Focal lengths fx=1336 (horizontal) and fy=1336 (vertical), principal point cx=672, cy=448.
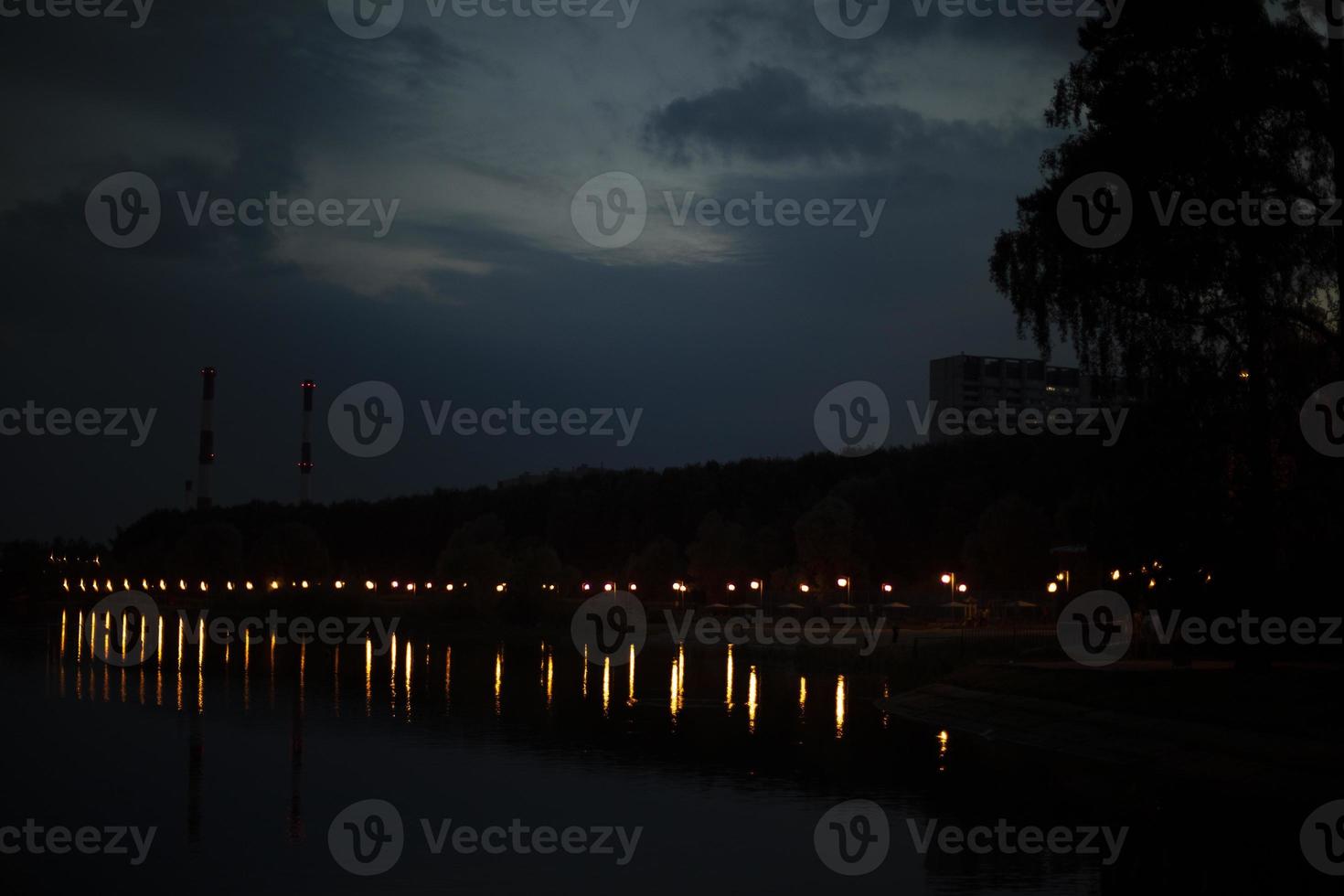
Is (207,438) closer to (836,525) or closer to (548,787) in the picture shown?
(836,525)

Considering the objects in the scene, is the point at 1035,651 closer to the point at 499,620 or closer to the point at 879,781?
the point at 879,781

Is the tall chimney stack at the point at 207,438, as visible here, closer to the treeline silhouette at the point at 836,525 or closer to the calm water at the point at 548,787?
the treeline silhouette at the point at 836,525

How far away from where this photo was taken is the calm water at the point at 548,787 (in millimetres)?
17672

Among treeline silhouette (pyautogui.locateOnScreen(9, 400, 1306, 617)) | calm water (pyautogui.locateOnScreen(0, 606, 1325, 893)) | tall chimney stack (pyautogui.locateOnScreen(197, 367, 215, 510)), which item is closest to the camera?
calm water (pyautogui.locateOnScreen(0, 606, 1325, 893))

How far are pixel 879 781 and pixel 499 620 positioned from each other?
76207 millimetres

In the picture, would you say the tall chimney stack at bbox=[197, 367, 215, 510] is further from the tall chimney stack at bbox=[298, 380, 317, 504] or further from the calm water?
the calm water

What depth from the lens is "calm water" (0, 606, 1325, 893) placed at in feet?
58.0

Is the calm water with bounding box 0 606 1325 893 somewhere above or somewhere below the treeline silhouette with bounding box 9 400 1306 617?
below

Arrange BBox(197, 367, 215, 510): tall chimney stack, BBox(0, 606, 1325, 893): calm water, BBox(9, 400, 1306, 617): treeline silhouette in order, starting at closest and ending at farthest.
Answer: BBox(0, 606, 1325, 893): calm water < BBox(9, 400, 1306, 617): treeline silhouette < BBox(197, 367, 215, 510): tall chimney stack

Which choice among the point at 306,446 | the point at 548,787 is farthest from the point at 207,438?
the point at 548,787

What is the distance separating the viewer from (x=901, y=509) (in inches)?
4321

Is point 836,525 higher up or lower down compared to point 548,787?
higher up

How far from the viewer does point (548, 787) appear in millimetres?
25219

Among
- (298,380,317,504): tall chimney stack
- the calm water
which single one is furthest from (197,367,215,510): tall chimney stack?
the calm water
